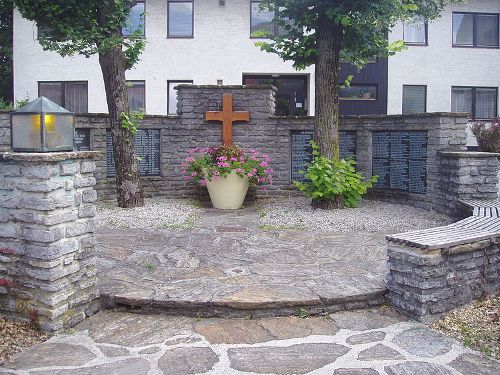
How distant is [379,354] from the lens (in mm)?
3496

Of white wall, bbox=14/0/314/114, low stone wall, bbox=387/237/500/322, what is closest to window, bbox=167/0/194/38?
white wall, bbox=14/0/314/114

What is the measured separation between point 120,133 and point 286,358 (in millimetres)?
5770

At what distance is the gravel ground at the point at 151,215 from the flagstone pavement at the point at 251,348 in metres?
3.23

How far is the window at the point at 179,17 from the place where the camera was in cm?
1661

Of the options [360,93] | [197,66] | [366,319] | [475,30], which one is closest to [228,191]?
[366,319]

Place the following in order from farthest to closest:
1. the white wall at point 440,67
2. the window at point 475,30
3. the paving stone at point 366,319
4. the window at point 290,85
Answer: the window at point 475,30
the white wall at point 440,67
the window at point 290,85
the paving stone at point 366,319

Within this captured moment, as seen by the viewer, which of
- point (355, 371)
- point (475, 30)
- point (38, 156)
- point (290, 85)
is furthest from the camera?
point (475, 30)

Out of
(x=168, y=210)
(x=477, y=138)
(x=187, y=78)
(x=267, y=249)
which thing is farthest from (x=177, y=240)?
(x=477, y=138)

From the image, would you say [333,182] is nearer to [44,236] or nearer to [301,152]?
[301,152]

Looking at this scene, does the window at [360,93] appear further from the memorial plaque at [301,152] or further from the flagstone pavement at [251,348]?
the flagstone pavement at [251,348]

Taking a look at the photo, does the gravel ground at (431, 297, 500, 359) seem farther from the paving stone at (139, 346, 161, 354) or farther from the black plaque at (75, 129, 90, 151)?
the black plaque at (75, 129, 90, 151)

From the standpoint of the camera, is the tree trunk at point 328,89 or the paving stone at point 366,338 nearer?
the paving stone at point 366,338

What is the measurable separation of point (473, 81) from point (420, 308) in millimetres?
15506

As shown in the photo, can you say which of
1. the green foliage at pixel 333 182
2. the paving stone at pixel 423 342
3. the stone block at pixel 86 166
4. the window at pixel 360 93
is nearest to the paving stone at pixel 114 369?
the stone block at pixel 86 166
